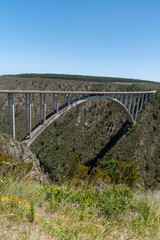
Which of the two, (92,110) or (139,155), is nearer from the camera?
(139,155)

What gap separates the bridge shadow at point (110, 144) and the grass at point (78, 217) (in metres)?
40.5

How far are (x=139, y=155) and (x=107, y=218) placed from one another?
131ft

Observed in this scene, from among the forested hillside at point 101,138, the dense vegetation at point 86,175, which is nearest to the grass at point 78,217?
the dense vegetation at point 86,175

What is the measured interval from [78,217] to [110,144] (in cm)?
4434

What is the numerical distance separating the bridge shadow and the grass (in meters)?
40.5

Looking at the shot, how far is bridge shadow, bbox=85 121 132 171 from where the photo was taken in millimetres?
43844

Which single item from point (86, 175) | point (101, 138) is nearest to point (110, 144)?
point (101, 138)

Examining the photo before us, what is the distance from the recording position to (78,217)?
2955 millimetres

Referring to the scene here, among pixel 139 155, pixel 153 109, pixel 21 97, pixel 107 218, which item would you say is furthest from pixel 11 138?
pixel 21 97

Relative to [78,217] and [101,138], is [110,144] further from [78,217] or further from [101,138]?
[78,217]

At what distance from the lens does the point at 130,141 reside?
43.1 meters

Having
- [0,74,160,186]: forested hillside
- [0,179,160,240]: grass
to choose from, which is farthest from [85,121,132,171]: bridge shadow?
[0,179,160,240]: grass

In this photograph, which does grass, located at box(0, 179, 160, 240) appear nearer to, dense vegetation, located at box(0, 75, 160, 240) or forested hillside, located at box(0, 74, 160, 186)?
dense vegetation, located at box(0, 75, 160, 240)

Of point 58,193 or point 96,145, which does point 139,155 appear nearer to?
point 96,145
